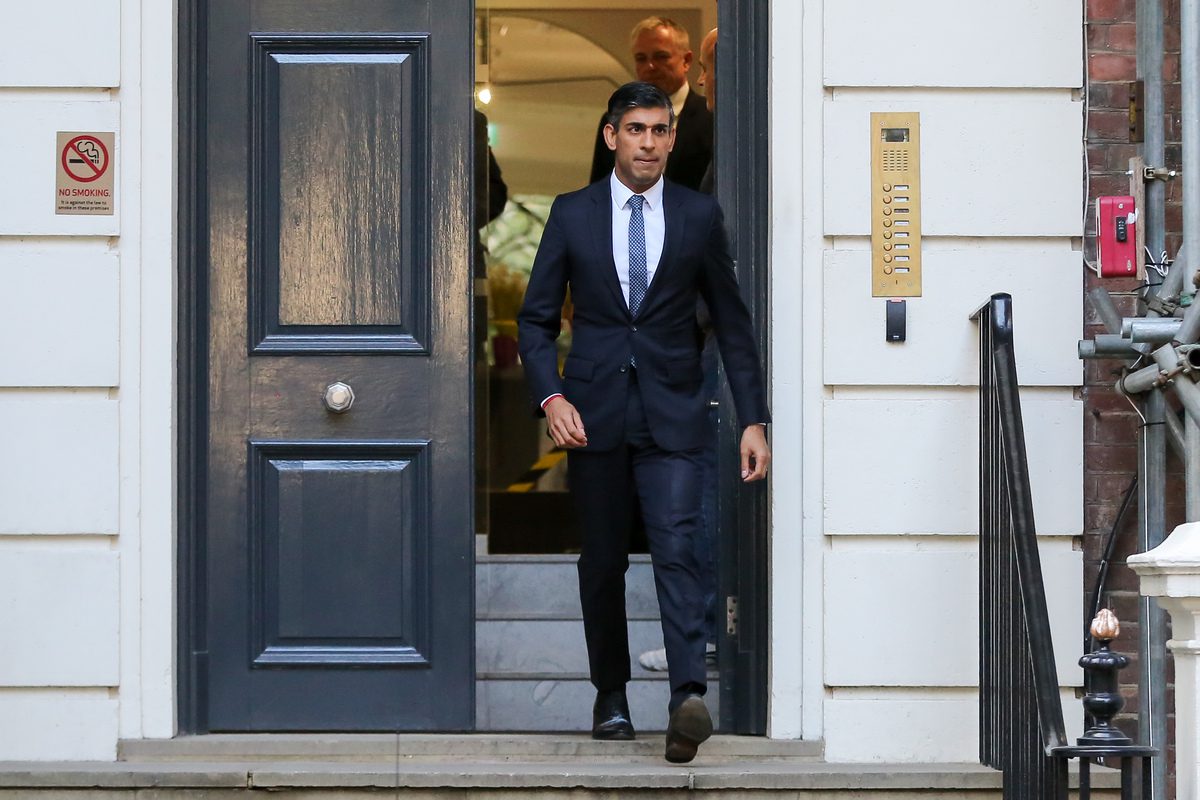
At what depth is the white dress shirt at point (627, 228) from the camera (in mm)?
5172

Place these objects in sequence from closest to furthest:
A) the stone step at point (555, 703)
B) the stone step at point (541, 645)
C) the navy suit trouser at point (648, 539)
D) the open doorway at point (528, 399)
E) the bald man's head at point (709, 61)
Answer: the navy suit trouser at point (648, 539) → the stone step at point (555, 703) → the bald man's head at point (709, 61) → the open doorway at point (528, 399) → the stone step at point (541, 645)

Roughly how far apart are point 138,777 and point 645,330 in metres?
1.93

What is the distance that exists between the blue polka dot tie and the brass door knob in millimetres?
951

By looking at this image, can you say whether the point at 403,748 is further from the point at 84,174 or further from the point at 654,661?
the point at 84,174

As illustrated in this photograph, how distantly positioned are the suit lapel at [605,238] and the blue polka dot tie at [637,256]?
0.04 meters

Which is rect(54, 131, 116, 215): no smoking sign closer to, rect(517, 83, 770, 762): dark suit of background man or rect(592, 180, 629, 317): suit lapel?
rect(517, 83, 770, 762): dark suit of background man

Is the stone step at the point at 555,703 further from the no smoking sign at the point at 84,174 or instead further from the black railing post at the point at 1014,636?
the no smoking sign at the point at 84,174

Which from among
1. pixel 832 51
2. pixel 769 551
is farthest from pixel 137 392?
pixel 832 51

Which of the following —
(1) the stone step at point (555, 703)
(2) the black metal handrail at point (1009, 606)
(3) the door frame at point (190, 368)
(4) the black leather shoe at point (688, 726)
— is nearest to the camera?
(2) the black metal handrail at point (1009, 606)

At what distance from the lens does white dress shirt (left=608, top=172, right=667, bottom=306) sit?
5172mm

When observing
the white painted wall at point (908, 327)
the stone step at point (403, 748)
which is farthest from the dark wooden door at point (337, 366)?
the white painted wall at point (908, 327)

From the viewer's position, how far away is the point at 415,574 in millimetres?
5465

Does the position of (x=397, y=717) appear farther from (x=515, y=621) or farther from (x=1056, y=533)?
(x=1056, y=533)

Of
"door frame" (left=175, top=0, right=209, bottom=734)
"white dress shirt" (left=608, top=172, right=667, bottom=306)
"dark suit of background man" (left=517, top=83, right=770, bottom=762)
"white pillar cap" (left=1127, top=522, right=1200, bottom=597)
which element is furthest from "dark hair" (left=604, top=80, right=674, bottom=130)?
"white pillar cap" (left=1127, top=522, right=1200, bottom=597)
